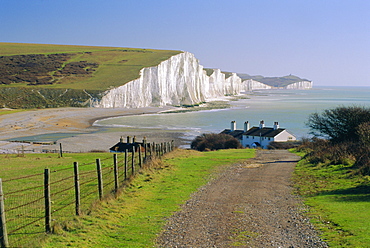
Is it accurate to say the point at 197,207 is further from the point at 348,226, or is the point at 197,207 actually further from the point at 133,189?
the point at 348,226

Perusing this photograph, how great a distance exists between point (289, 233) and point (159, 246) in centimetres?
279

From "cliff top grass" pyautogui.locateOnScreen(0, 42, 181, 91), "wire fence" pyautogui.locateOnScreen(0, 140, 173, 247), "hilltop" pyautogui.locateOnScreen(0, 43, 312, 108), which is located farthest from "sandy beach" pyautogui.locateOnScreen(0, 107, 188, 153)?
"wire fence" pyautogui.locateOnScreen(0, 140, 173, 247)

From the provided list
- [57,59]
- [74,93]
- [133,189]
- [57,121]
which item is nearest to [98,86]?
[74,93]

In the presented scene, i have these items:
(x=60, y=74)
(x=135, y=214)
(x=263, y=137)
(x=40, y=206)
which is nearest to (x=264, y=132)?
(x=263, y=137)

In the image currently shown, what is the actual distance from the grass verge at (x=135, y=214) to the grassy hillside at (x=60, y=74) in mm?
85056

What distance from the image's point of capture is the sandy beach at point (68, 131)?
46062 millimetres

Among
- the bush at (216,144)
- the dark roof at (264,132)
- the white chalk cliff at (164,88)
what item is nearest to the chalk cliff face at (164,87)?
the white chalk cliff at (164,88)

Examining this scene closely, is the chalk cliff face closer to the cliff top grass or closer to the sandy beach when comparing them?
the cliff top grass

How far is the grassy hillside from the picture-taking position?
99250 millimetres

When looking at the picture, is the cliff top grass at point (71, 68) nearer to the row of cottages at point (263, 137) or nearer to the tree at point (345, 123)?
the row of cottages at point (263, 137)

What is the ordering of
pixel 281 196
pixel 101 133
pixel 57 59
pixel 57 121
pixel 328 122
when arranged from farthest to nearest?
1. pixel 57 59
2. pixel 57 121
3. pixel 101 133
4. pixel 328 122
5. pixel 281 196

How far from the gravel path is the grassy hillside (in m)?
87.7

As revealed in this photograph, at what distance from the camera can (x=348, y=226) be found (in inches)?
358

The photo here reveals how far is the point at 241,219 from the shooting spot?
10.0 meters
